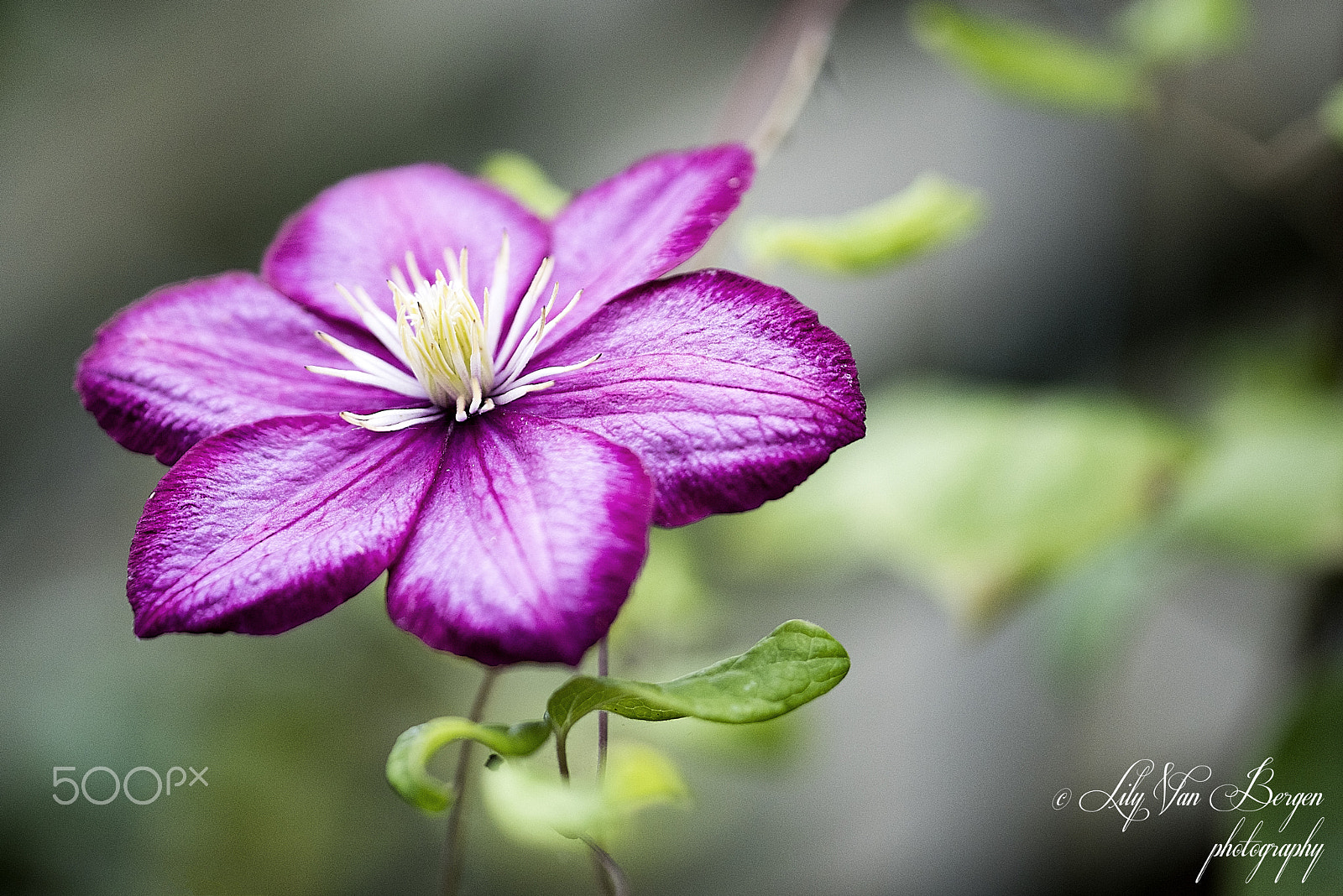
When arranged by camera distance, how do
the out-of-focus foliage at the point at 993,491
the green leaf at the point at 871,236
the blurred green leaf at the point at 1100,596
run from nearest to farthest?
the green leaf at the point at 871,236, the out-of-focus foliage at the point at 993,491, the blurred green leaf at the point at 1100,596

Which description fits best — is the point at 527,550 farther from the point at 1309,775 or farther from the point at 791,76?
the point at 1309,775

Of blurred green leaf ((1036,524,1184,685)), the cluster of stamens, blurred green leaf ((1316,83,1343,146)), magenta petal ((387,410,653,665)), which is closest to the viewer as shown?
magenta petal ((387,410,653,665))

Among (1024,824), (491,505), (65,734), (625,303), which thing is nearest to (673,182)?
(625,303)

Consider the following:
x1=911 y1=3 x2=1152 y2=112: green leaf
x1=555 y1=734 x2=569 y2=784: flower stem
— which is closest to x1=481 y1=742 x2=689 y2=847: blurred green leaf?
x1=555 y1=734 x2=569 y2=784: flower stem

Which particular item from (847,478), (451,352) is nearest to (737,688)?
(451,352)

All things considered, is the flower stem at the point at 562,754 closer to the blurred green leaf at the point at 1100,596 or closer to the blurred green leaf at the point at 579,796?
the blurred green leaf at the point at 579,796

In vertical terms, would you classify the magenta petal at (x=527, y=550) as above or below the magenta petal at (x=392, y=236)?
below

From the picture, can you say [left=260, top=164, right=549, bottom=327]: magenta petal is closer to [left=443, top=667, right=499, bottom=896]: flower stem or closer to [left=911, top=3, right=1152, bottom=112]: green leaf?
[left=443, top=667, right=499, bottom=896]: flower stem

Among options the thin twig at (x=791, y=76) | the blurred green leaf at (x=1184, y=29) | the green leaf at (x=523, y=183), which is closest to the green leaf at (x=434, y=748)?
the thin twig at (x=791, y=76)
